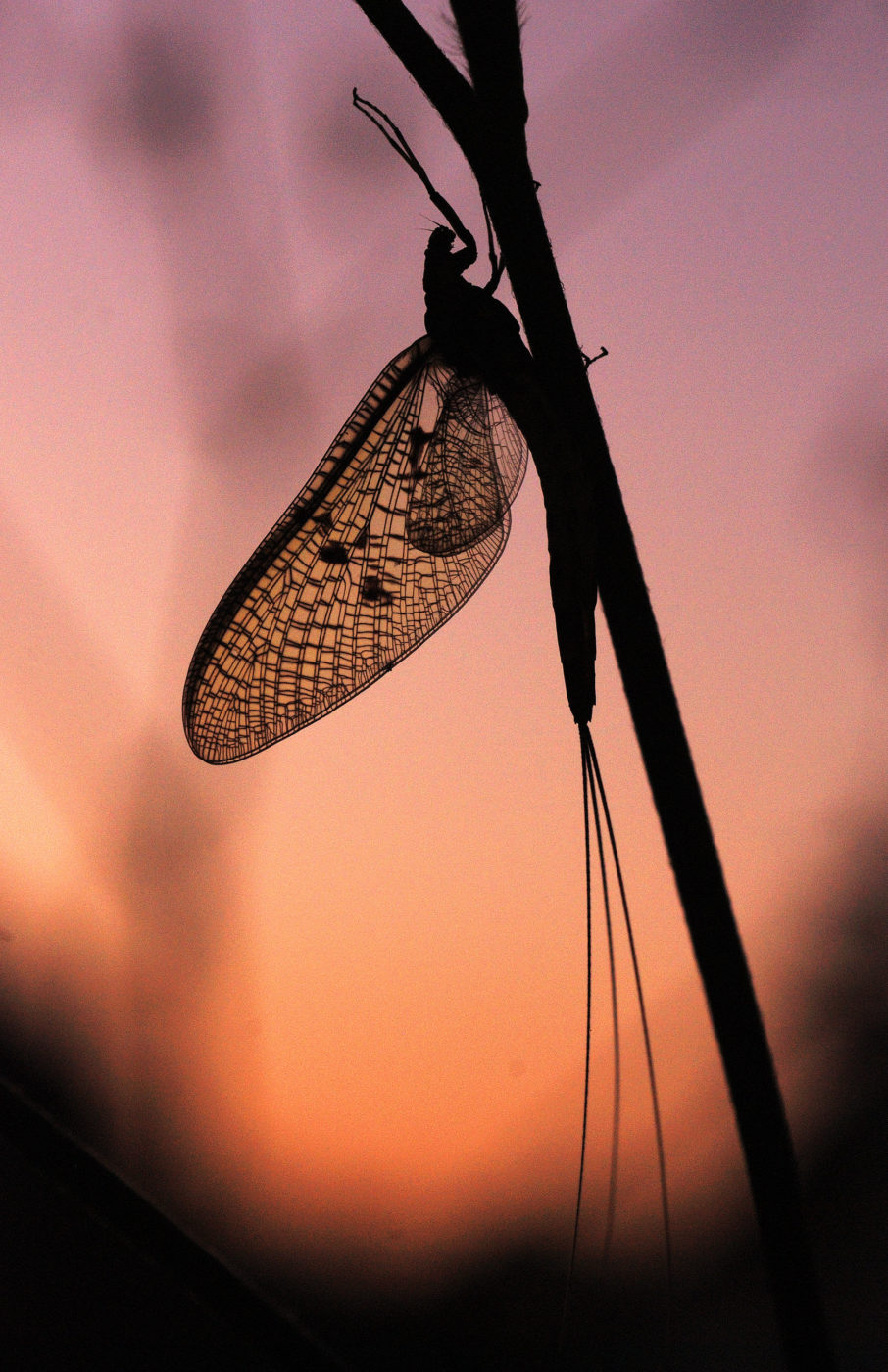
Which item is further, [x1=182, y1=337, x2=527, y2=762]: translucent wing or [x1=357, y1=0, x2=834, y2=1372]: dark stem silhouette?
[x1=182, y1=337, x2=527, y2=762]: translucent wing

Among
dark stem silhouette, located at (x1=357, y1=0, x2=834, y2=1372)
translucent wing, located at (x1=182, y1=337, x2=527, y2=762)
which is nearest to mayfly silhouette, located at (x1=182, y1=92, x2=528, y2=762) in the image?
translucent wing, located at (x1=182, y1=337, x2=527, y2=762)

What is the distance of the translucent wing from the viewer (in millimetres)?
822

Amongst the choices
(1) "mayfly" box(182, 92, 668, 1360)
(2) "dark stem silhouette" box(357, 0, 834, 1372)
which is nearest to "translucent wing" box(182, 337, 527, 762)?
(1) "mayfly" box(182, 92, 668, 1360)

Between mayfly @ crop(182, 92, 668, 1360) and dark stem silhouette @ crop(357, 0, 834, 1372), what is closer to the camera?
dark stem silhouette @ crop(357, 0, 834, 1372)

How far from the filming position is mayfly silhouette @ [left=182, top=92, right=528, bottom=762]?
0.82m

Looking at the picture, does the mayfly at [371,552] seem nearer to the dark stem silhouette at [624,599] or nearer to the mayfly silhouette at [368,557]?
the mayfly silhouette at [368,557]

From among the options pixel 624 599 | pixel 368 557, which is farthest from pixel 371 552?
pixel 624 599

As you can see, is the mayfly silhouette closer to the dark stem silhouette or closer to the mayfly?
the mayfly

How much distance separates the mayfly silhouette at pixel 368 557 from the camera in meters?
0.82

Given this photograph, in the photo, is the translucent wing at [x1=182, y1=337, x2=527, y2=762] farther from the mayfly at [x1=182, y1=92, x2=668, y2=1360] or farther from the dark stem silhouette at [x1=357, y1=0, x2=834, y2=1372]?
the dark stem silhouette at [x1=357, y1=0, x2=834, y2=1372]

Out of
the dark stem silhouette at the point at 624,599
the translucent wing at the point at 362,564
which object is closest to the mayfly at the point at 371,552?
the translucent wing at the point at 362,564

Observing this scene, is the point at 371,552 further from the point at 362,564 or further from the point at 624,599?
the point at 624,599

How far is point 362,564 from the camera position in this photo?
0.84m

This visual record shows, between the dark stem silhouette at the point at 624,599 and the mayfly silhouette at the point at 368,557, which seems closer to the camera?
the dark stem silhouette at the point at 624,599
